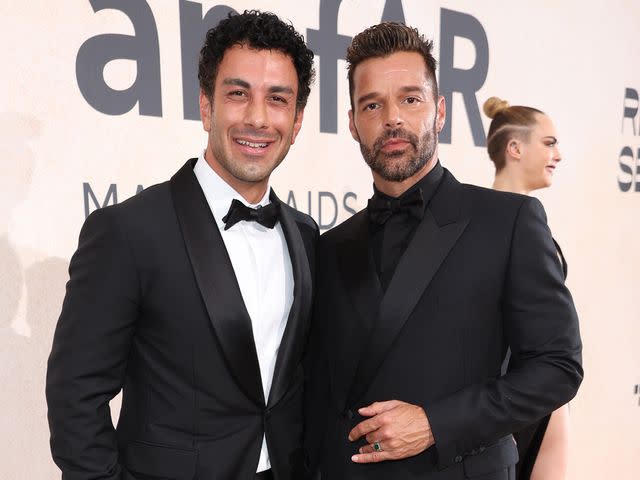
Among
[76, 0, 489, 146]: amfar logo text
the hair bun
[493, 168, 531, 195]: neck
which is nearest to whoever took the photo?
[76, 0, 489, 146]: amfar logo text

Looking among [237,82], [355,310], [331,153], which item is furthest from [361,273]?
[331,153]

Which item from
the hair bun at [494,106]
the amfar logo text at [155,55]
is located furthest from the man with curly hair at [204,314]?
the hair bun at [494,106]

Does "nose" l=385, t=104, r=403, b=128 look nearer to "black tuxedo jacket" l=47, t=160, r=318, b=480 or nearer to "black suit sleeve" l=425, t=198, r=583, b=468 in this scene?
"black suit sleeve" l=425, t=198, r=583, b=468

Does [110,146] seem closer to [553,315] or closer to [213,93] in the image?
[213,93]

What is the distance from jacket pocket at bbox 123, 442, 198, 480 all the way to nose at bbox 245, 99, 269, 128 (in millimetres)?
911

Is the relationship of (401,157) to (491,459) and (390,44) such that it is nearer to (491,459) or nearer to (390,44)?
(390,44)

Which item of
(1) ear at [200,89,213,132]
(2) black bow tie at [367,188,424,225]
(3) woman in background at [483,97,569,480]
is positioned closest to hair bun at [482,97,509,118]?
(3) woman in background at [483,97,569,480]

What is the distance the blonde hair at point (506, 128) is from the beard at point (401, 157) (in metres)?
1.48

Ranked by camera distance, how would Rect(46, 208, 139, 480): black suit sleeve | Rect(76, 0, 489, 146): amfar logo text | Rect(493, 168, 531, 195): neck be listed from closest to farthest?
Rect(46, 208, 139, 480): black suit sleeve → Rect(76, 0, 489, 146): amfar logo text → Rect(493, 168, 531, 195): neck

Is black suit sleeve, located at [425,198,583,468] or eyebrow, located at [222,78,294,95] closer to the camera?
black suit sleeve, located at [425,198,583,468]

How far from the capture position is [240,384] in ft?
5.34

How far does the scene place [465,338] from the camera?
5.69 feet

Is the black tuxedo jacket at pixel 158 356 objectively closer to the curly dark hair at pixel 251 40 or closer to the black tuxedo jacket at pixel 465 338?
the black tuxedo jacket at pixel 465 338

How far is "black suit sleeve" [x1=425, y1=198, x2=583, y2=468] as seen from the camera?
1.64 meters
